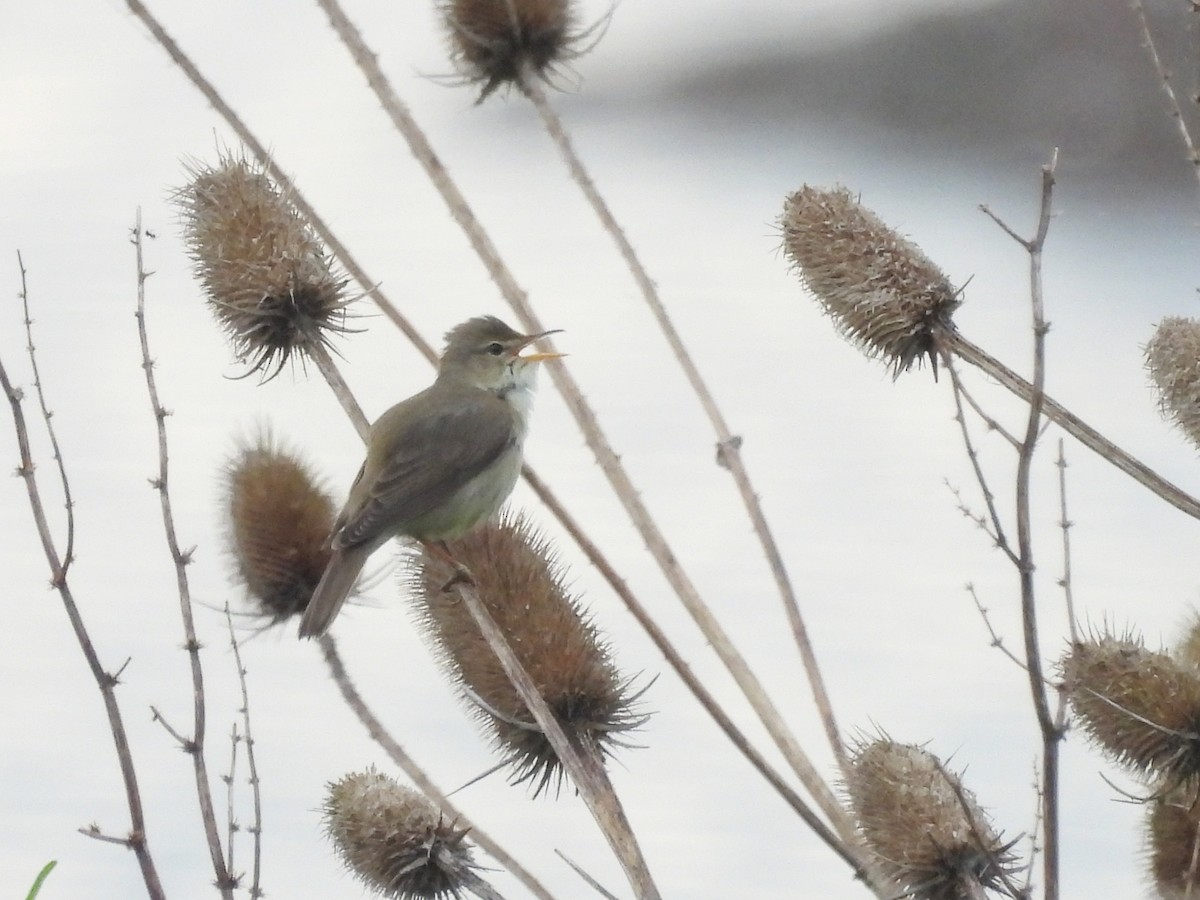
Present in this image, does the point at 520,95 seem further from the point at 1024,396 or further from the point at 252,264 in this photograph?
the point at 1024,396

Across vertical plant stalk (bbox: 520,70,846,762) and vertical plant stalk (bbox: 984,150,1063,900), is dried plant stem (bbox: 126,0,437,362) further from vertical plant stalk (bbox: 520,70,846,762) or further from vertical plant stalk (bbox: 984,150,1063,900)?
vertical plant stalk (bbox: 984,150,1063,900)

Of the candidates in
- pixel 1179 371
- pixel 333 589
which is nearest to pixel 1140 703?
pixel 1179 371

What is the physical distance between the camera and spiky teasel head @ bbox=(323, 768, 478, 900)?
11.2ft

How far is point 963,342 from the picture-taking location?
12.0 ft

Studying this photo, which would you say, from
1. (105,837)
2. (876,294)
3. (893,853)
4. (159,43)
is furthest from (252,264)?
(893,853)

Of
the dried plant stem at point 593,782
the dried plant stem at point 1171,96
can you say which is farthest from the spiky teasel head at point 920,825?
the dried plant stem at point 1171,96

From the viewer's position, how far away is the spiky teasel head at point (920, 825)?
299 cm

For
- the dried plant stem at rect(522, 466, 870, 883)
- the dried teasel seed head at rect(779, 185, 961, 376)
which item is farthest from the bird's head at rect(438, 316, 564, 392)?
the dried plant stem at rect(522, 466, 870, 883)

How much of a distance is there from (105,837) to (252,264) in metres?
1.61

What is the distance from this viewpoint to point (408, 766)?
138 inches

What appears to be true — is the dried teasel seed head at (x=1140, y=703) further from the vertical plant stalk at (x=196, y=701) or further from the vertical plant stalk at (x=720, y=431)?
the vertical plant stalk at (x=196, y=701)

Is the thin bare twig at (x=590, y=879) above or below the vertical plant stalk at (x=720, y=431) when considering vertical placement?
below

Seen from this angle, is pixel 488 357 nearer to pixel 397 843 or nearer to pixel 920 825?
pixel 397 843

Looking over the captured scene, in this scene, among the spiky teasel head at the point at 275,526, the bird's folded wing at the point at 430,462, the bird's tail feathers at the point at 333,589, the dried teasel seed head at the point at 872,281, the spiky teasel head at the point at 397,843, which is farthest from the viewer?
the bird's folded wing at the point at 430,462
